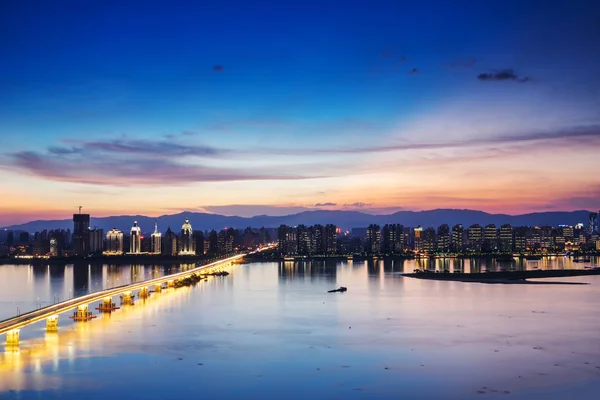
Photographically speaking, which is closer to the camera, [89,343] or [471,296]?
[89,343]

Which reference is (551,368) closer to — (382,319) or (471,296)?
(382,319)

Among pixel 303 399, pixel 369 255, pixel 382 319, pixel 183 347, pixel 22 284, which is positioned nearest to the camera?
pixel 303 399

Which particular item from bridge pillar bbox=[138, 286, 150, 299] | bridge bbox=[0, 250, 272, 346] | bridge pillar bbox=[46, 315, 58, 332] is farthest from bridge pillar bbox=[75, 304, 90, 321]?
bridge pillar bbox=[138, 286, 150, 299]

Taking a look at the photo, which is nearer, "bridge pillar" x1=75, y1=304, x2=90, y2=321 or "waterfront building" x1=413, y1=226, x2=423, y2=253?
"bridge pillar" x1=75, y1=304, x2=90, y2=321

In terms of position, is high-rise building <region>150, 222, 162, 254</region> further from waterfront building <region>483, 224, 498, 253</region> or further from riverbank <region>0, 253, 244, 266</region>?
waterfront building <region>483, 224, 498, 253</region>

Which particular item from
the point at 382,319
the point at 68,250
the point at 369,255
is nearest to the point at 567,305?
the point at 382,319
